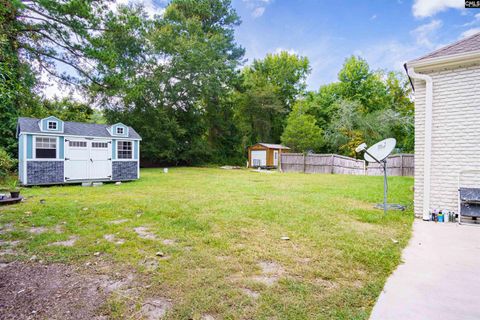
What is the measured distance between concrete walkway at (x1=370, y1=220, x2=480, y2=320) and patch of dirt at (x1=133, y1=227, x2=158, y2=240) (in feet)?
9.79

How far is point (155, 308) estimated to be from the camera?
198 centimetres

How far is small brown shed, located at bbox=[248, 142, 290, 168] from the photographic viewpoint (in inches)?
861

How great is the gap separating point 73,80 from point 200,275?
9835mm

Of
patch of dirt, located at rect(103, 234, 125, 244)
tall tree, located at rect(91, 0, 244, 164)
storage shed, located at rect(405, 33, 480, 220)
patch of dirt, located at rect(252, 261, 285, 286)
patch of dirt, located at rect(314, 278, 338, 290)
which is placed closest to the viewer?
patch of dirt, located at rect(314, 278, 338, 290)

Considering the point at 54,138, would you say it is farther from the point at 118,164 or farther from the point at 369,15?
the point at 369,15

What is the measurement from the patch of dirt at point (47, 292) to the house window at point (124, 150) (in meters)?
8.52

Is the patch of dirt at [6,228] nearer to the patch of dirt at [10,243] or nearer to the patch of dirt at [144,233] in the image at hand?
the patch of dirt at [10,243]

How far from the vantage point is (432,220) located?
489 cm

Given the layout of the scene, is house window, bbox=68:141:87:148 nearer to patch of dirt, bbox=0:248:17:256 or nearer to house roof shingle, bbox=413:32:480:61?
patch of dirt, bbox=0:248:17:256

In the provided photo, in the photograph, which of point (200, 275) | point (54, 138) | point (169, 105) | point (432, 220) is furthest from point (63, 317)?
point (169, 105)

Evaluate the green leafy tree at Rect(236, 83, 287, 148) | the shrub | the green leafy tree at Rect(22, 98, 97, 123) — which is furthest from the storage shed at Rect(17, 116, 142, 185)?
the green leafy tree at Rect(236, 83, 287, 148)

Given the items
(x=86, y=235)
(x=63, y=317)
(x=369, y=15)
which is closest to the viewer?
(x=63, y=317)

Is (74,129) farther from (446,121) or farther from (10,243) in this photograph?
(446,121)

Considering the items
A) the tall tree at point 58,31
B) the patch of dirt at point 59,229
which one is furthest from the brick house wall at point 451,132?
the tall tree at point 58,31
